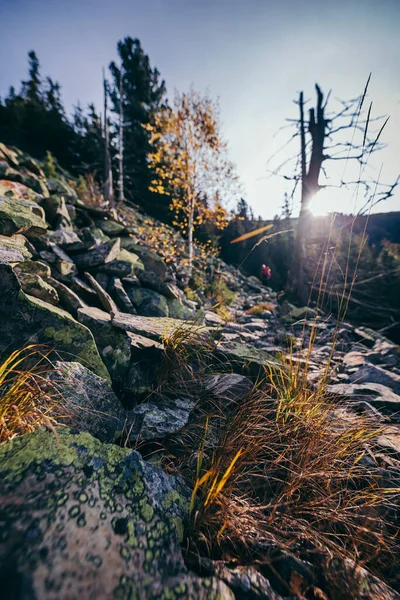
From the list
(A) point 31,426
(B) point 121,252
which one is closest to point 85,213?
(B) point 121,252

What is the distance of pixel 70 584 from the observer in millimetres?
661

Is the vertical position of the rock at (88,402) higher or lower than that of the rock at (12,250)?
lower

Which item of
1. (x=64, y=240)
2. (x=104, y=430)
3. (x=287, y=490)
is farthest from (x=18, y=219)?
(x=287, y=490)

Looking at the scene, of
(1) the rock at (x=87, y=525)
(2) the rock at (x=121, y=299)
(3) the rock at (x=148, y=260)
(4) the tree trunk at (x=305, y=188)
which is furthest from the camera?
(4) the tree trunk at (x=305, y=188)

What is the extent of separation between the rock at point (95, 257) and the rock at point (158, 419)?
230 cm

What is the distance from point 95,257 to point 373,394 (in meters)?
3.76

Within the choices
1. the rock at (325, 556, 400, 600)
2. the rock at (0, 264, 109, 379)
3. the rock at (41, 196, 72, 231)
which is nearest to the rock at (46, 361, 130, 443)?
the rock at (0, 264, 109, 379)

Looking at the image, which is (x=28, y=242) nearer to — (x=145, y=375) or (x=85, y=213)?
(x=145, y=375)

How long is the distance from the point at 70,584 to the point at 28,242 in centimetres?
308

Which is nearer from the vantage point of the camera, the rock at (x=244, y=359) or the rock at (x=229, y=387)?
the rock at (x=229, y=387)

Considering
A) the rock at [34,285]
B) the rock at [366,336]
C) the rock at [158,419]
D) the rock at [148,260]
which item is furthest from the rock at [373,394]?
the rock at [148,260]

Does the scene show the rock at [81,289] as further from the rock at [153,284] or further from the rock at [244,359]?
the rock at [244,359]

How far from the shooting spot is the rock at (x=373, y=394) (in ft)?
6.97

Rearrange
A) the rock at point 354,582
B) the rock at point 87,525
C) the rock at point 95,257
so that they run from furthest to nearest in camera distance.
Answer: the rock at point 95,257
the rock at point 354,582
the rock at point 87,525
